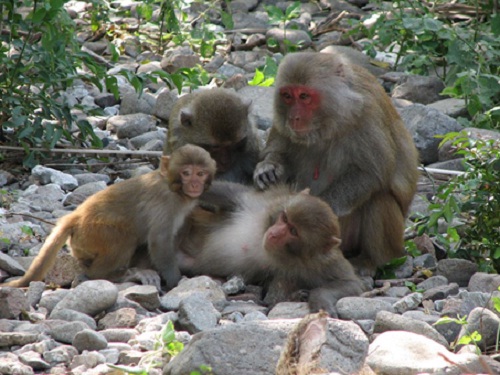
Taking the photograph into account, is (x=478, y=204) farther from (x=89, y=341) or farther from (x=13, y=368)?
(x=13, y=368)

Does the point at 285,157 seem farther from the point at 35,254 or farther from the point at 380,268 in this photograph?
the point at 35,254

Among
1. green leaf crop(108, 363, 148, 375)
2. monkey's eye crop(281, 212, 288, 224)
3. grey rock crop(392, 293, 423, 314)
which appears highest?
green leaf crop(108, 363, 148, 375)

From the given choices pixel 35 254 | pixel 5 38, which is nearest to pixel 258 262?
pixel 35 254

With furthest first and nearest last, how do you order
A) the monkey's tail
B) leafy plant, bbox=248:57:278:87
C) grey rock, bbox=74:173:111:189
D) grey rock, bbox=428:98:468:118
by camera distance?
leafy plant, bbox=248:57:278:87, grey rock, bbox=428:98:468:118, grey rock, bbox=74:173:111:189, the monkey's tail

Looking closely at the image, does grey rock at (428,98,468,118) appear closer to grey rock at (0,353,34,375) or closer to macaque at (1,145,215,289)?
macaque at (1,145,215,289)

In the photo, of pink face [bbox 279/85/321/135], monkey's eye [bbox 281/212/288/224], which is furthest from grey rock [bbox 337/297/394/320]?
pink face [bbox 279/85/321/135]

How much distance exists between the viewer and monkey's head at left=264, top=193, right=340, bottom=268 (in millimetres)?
6574

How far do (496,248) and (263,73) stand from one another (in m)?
4.78

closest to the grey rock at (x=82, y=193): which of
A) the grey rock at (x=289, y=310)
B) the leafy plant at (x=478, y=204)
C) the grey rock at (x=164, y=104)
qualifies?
the grey rock at (x=164, y=104)

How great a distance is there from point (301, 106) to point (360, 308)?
1688mm

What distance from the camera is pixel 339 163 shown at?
25.0ft

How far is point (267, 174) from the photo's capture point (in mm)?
7676

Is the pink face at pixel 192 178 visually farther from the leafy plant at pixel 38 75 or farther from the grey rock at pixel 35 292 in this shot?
the leafy plant at pixel 38 75

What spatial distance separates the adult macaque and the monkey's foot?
110 centimetres
